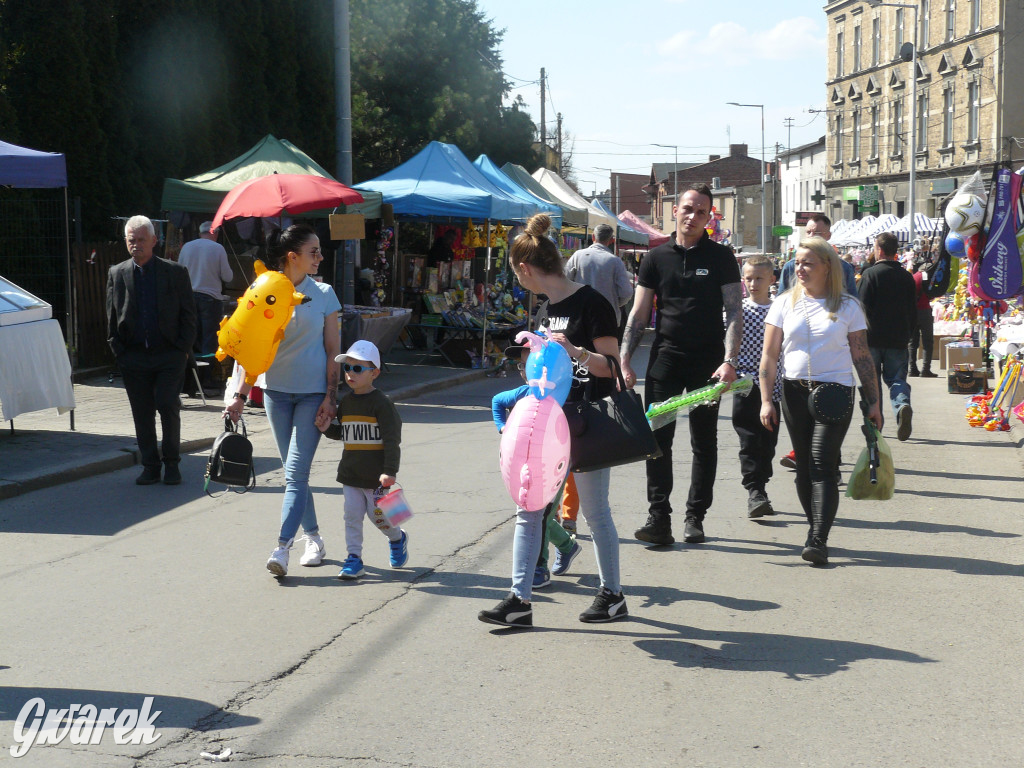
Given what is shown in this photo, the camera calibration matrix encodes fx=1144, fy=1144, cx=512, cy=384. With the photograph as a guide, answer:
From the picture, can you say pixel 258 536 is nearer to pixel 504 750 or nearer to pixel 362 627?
pixel 362 627

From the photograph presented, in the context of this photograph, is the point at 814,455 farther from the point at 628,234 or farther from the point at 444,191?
the point at 628,234

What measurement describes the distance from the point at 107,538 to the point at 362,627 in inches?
102

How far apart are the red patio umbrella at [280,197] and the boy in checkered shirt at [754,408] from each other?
6869 millimetres

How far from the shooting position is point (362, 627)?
520 cm

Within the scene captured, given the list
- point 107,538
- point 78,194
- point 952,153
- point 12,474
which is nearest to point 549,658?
point 107,538

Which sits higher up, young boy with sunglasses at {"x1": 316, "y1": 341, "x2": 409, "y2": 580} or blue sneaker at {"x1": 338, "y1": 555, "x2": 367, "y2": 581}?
young boy with sunglasses at {"x1": 316, "y1": 341, "x2": 409, "y2": 580}

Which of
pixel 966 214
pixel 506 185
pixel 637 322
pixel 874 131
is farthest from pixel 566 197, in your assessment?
pixel 874 131

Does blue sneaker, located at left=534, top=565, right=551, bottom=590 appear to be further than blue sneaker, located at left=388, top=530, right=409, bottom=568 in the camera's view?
No

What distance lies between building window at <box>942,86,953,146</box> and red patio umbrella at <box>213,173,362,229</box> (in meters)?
40.7

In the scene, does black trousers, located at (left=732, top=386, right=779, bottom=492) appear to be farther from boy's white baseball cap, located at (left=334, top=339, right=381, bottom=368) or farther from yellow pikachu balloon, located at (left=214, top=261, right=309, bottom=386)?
yellow pikachu balloon, located at (left=214, top=261, right=309, bottom=386)

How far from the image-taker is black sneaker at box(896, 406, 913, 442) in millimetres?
10227


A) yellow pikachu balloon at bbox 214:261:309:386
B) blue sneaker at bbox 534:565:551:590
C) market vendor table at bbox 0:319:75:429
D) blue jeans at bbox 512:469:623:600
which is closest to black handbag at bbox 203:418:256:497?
yellow pikachu balloon at bbox 214:261:309:386

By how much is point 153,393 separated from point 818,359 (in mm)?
5071

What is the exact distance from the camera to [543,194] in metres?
23.2
